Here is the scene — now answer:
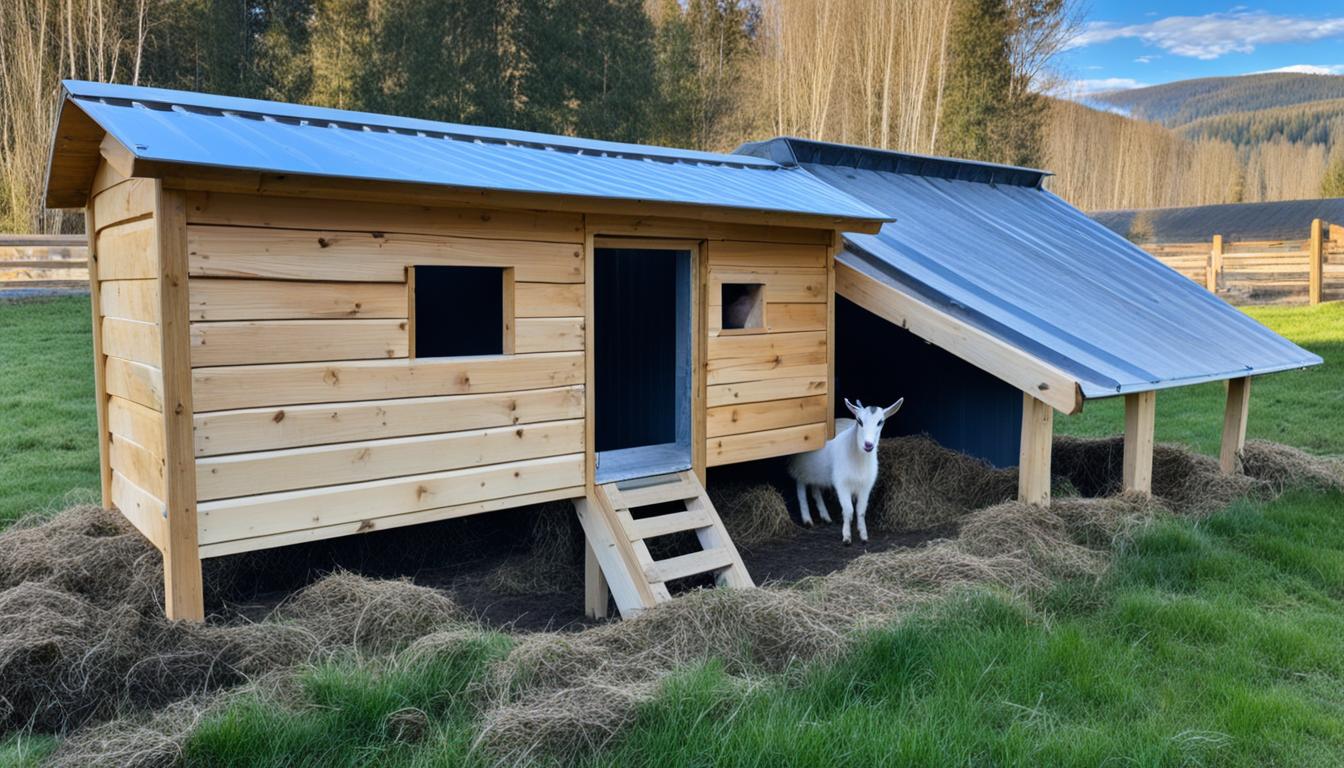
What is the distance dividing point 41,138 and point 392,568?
752 inches

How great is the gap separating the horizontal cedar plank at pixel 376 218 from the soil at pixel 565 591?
87.2 inches

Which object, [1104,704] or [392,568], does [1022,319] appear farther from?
[392,568]

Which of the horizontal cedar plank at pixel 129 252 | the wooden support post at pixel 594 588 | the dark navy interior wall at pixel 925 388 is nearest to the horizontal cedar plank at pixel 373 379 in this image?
the horizontal cedar plank at pixel 129 252

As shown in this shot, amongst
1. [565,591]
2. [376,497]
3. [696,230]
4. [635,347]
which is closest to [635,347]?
[635,347]

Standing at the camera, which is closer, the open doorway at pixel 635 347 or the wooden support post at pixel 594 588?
the wooden support post at pixel 594 588

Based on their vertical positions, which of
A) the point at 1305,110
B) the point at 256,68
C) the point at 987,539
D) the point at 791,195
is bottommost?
the point at 987,539

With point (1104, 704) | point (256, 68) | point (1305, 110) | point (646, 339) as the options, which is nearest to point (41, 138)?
point (256, 68)

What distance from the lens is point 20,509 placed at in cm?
804

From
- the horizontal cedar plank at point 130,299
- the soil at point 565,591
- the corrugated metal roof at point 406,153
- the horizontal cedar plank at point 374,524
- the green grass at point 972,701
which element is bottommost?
the soil at point 565,591

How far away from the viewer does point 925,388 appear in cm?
1021

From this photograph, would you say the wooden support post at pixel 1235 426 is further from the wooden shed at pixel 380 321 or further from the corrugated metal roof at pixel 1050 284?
the wooden shed at pixel 380 321


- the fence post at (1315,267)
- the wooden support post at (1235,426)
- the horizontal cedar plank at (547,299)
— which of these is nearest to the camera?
the horizontal cedar plank at (547,299)

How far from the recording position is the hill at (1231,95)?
4783 inches

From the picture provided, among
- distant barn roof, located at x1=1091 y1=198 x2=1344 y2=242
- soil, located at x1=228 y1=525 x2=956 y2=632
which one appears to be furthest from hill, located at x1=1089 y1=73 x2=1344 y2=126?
soil, located at x1=228 y1=525 x2=956 y2=632
